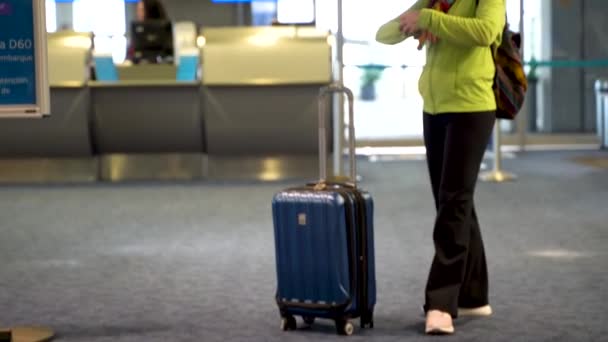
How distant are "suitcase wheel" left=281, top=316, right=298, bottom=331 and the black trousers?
1.69 feet

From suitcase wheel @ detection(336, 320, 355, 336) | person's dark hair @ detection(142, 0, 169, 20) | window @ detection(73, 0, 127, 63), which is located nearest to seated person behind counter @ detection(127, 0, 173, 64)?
person's dark hair @ detection(142, 0, 169, 20)

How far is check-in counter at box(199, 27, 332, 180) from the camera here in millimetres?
10664

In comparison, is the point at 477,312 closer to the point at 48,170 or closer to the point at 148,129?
the point at 148,129

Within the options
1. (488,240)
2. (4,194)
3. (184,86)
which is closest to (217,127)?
(184,86)

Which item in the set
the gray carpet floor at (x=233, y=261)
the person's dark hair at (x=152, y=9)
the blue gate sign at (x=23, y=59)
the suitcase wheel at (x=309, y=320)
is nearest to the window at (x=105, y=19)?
the person's dark hair at (x=152, y=9)

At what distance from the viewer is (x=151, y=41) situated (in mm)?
12789

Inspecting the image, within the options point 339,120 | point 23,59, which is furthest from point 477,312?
point 339,120

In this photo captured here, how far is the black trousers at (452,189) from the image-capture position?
4.26 m

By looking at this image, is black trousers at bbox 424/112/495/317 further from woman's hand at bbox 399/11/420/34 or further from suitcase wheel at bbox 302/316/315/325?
suitcase wheel at bbox 302/316/315/325

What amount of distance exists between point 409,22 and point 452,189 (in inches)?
25.1

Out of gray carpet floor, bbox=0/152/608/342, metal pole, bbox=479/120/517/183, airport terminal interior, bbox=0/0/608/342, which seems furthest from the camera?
metal pole, bbox=479/120/517/183

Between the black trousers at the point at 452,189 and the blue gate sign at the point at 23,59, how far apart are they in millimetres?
1475

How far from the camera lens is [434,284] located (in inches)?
171

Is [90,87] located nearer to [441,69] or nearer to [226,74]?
[226,74]
